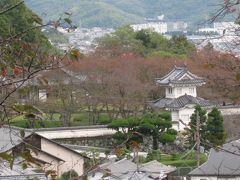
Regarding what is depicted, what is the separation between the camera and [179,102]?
81.7ft

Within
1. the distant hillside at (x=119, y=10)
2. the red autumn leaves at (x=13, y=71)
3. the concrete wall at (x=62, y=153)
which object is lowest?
the concrete wall at (x=62, y=153)

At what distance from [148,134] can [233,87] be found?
16415mm

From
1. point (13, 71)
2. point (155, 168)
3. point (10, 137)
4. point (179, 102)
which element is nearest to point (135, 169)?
point (155, 168)

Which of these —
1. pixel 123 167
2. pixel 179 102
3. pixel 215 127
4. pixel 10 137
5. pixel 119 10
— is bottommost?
pixel 123 167

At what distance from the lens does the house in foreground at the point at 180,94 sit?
80.5ft

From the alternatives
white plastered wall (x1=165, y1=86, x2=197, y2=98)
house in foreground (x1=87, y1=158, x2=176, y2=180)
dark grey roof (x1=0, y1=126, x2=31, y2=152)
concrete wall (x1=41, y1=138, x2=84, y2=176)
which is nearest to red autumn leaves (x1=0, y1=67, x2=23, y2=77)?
dark grey roof (x1=0, y1=126, x2=31, y2=152)

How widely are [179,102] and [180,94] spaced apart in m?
1.17

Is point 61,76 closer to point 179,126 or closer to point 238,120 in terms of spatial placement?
point 179,126

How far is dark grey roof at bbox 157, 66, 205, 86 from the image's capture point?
25.6 meters

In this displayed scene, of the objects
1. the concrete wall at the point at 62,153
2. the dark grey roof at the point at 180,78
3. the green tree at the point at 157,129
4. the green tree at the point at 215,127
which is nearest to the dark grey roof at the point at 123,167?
the concrete wall at the point at 62,153

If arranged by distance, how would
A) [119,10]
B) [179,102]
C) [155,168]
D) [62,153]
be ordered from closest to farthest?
[62,153] < [155,168] < [179,102] < [119,10]

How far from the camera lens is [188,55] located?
107ft

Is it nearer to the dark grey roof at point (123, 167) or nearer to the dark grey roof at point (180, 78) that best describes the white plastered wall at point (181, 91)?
the dark grey roof at point (180, 78)

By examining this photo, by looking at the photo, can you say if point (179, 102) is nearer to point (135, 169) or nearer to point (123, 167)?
point (123, 167)
